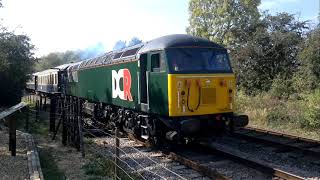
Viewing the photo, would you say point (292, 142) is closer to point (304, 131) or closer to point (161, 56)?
point (304, 131)

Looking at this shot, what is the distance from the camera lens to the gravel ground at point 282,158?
920 cm

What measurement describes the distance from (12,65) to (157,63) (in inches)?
926

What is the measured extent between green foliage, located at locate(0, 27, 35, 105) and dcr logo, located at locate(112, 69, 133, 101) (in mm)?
18480

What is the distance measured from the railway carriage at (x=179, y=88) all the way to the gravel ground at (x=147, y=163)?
57cm

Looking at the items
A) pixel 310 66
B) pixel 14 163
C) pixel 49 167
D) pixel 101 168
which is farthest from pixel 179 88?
pixel 310 66

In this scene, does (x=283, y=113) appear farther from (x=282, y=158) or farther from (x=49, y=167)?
(x=49, y=167)

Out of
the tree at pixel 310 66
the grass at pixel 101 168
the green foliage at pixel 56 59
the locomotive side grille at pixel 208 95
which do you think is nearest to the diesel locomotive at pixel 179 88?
the locomotive side grille at pixel 208 95

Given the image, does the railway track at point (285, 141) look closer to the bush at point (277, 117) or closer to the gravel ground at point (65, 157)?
the bush at point (277, 117)

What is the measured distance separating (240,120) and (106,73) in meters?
5.75

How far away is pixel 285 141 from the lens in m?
12.3

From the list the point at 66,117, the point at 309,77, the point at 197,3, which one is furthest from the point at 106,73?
the point at 197,3

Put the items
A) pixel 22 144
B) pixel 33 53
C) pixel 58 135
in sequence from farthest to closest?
1. pixel 33 53
2. pixel 58 135
3. pixel 22 144

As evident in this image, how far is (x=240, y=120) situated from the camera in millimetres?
11523

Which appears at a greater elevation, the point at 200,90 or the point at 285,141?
the point at 200,90
